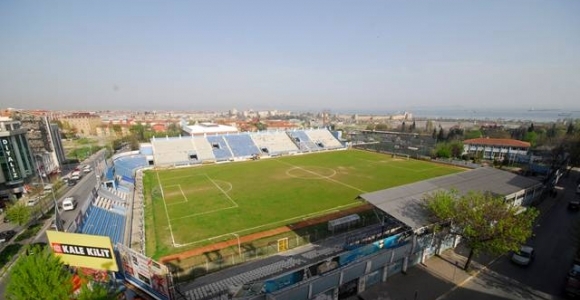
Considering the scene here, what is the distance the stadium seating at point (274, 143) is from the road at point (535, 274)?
1944 inches

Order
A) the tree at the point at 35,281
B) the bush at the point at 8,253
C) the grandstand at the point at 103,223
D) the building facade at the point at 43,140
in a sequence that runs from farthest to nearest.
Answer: the building facade at the point at 43,140 < the grandstand at the point at 103,223 < the bush at the point at 8,253 < the tree at the point at 35,281

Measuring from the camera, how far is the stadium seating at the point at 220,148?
2280 inches

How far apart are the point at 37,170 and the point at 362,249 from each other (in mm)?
56324

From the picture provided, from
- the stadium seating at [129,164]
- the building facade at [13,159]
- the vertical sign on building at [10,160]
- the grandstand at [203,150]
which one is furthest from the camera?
the grandstand at [203,150]

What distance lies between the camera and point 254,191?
118 ft

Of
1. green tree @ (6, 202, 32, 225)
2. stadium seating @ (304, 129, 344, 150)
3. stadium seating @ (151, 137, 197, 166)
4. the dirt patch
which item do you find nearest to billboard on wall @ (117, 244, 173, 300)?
the dirt patch

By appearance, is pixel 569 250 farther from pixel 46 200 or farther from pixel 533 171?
pixel 46 200

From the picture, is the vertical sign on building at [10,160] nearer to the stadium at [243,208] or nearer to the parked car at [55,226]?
the stadium at [243,208]

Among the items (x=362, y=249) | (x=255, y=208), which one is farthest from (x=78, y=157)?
(x=362, y=249)

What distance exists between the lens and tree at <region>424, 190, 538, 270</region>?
14.9 meters

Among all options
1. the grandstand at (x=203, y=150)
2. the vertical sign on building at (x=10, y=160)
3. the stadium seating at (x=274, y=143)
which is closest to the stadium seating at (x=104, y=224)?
the vertical sign on building at (x=10, y=160)

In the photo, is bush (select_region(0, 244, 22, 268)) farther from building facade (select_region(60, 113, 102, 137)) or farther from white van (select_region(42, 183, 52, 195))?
building facade (select_region(60, 113, 102, 137))

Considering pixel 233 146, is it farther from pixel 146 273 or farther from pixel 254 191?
pixel 146 273

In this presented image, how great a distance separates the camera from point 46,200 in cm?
3478
